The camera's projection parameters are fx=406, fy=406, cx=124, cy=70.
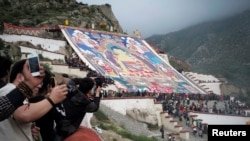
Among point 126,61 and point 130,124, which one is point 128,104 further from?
point 126,61

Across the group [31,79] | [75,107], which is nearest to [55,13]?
[75,107]

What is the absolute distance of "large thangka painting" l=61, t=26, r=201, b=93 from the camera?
2755 centimetres

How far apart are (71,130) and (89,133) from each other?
0.56 feet

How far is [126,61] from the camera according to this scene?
102 feet

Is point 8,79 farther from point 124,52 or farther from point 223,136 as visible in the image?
point 124,52

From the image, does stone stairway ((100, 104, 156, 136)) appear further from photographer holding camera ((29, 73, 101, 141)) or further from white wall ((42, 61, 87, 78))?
photographer holding camera ((29, 73, 101, 141))

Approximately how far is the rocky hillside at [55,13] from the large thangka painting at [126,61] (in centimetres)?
421

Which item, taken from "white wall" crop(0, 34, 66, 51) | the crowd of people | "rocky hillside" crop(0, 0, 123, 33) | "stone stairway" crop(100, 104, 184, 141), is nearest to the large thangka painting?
"white wall" crop(0, 34, 66, 51)

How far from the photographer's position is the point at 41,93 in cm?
363

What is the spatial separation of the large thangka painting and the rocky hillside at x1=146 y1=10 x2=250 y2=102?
33.9 meters

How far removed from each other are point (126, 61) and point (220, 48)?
223ft

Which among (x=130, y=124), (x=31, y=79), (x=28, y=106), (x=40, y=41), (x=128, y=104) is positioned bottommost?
(x=130, y=124)

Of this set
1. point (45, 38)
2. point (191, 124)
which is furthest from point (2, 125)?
point (45, 38)

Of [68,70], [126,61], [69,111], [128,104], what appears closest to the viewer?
[69,111]
